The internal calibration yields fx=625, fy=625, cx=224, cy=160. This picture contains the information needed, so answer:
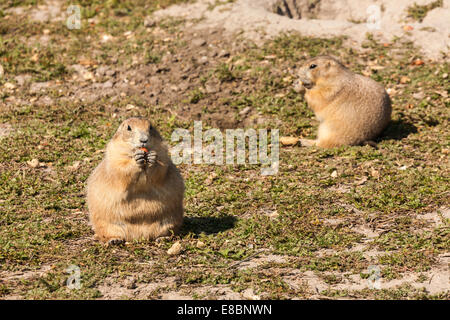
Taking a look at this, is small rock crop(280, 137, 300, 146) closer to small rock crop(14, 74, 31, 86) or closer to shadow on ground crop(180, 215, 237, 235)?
shadow on ground crop(180, 215, 237, 235)

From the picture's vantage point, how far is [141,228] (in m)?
5.30

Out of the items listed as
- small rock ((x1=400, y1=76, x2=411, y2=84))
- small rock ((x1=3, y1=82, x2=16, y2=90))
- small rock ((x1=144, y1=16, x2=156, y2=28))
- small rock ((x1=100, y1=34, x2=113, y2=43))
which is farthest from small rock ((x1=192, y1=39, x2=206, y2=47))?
small rock ((x1=400, y1=76, x2=411, y2=84))

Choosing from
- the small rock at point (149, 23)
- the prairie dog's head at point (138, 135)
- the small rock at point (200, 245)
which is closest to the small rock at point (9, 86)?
the small rock at point (149, 23)

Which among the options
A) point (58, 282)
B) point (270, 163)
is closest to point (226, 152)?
point (270, 163)

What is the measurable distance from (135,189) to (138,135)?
0.46 m

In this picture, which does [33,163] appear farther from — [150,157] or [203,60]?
[203,60]

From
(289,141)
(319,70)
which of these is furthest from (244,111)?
(319,70)

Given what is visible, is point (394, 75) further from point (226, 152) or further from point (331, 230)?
point (331, 230)

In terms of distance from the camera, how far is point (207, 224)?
5934mm

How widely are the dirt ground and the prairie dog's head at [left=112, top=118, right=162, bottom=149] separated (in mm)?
894

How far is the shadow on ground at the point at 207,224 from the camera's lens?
18.8 feet

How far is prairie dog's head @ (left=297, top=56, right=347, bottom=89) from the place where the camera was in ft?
27.3

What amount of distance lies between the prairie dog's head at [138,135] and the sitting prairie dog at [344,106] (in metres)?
3.46
